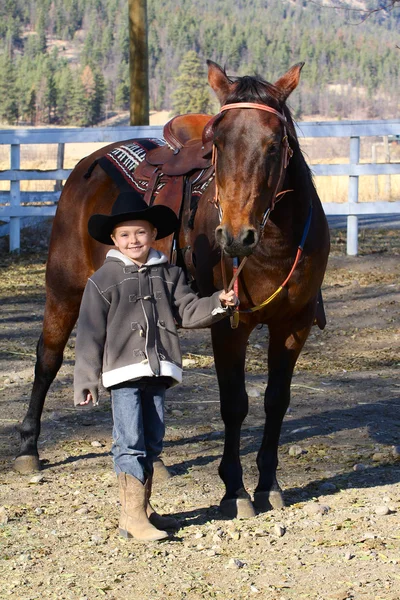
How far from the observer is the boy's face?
402 cm

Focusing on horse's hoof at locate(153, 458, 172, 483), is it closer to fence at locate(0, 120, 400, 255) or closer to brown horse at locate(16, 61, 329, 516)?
brown horse at locate(16, 61, 329, 516)

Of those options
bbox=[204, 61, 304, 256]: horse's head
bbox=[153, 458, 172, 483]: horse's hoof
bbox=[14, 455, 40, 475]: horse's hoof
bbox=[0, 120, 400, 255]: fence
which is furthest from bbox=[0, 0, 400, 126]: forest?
bbox=[204, 61, 304, 256]: horse's head

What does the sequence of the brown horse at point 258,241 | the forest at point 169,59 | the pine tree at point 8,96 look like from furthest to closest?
1. the forest at point 169,59
2. the pine tree at point 8,96
3. the brown horse at point 258,241

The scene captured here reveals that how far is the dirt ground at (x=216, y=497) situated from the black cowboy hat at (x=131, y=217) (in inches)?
56.3

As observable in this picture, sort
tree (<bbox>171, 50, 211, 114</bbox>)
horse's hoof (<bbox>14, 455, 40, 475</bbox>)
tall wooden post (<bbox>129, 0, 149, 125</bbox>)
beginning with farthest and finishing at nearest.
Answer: tree (<bbox>171, 50, 211, 114</bbox>), tall wooden post (<bbox>129, 0, 149, 125</bbox>), horse's hoof (<bbox>14, 455, 40, 475</bbox>)

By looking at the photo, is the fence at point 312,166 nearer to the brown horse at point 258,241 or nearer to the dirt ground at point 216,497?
the dirt ground at point 216,497

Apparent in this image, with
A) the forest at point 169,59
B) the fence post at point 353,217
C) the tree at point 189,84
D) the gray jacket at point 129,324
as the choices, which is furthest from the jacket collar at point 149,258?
the tree at point 189,84

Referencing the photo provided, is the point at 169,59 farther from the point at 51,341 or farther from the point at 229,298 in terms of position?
the point at 229,298

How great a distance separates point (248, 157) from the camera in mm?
3803

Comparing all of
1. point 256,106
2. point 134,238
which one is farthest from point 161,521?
point 256,106

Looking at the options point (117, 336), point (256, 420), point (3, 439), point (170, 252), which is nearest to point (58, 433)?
point (3, 439)

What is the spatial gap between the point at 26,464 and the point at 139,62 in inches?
408

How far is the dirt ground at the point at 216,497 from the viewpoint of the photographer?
3.64 m

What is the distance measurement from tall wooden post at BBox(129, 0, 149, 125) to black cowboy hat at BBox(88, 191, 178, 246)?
1054 centimetres
